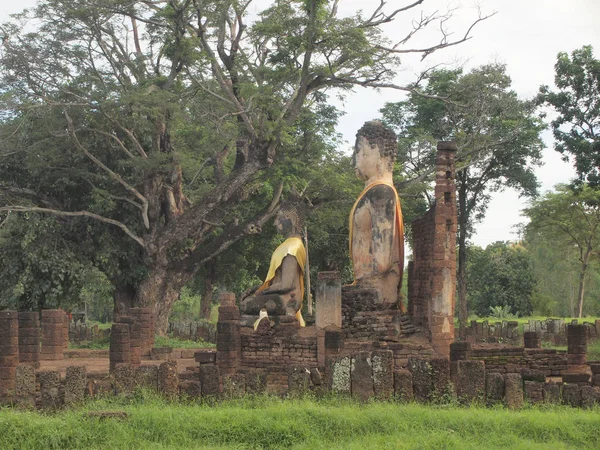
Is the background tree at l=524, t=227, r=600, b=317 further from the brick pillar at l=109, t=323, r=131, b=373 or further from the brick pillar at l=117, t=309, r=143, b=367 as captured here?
the brick pillar at l=109, t=323, r=131, b=373

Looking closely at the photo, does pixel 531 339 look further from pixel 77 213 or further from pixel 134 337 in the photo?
pixel 77 213

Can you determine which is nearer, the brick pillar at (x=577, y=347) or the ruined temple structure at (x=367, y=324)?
the ruined temple structure at (x=367, y=324)

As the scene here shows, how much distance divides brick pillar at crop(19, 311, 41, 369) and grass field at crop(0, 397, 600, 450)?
4623 mm

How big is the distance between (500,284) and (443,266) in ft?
102

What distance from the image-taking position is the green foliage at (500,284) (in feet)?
138

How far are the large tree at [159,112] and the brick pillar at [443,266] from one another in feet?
31.0

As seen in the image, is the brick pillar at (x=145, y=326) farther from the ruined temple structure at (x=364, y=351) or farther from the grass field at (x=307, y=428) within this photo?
the grass field at (x=307, y=428)

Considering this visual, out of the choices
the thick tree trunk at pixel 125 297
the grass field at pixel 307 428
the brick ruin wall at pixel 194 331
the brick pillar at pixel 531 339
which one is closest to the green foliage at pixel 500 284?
the brick ruin wall at pixel 194 331

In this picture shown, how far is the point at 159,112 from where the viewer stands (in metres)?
22.2

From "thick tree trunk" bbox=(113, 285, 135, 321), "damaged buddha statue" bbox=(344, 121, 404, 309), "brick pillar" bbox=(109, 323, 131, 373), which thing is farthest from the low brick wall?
"thick tree trunk" bbox=(113, 285, 135, 321)

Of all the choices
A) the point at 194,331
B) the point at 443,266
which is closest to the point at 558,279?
the point at 194,331

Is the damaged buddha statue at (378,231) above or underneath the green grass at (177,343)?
above

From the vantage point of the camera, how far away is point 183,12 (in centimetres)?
2214

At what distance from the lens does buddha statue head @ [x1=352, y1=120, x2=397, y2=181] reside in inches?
531
